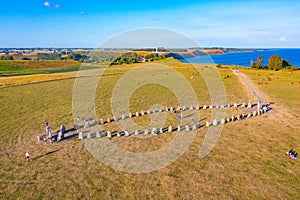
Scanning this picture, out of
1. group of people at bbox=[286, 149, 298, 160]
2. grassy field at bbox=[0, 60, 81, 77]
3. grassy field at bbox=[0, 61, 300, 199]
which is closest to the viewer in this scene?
grassy field at bbox=[0, 61, 300, 199]

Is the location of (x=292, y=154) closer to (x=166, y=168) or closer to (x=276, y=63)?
(x=166, y=168)

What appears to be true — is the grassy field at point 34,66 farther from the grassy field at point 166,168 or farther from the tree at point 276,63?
the grassy field at point 166,168

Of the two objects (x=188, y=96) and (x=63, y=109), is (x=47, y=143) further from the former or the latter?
(x=188, y=96)

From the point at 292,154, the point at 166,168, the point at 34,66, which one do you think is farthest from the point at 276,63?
the point at 34,66

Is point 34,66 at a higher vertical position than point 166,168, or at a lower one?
higher

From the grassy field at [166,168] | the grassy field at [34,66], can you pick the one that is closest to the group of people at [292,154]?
the grassy field at [166,168]

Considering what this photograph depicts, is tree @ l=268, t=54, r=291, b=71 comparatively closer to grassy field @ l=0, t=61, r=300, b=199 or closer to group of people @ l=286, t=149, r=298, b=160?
grassy field @ l=0, t=61, r=300, b=199

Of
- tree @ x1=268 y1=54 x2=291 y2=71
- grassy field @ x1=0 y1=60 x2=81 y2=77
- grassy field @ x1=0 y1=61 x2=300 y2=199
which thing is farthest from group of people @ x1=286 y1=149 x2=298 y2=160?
grassy field @ x1=0 y1=60 x2=81 y2=77

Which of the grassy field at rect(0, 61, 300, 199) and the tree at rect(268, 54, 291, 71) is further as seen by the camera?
the tree at rect(268, 54, 291, 71)

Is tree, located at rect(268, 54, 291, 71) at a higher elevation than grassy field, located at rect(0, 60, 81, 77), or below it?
higher

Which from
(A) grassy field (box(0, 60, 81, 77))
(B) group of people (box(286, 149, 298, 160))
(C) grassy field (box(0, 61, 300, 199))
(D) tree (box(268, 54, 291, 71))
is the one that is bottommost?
(C) grassy field (box(0, 61, 300, 199))

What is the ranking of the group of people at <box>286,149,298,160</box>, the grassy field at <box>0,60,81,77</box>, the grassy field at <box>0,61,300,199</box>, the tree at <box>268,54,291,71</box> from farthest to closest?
the grassy field at <box>0,60,81,77</box>
the tree at <box>268,54,291,71</box>
the group of people at <box>286,149,298,160</box>
the grassy field at <box>0,61,300,199</box>

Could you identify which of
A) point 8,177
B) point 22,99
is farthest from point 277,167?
point 22,99
